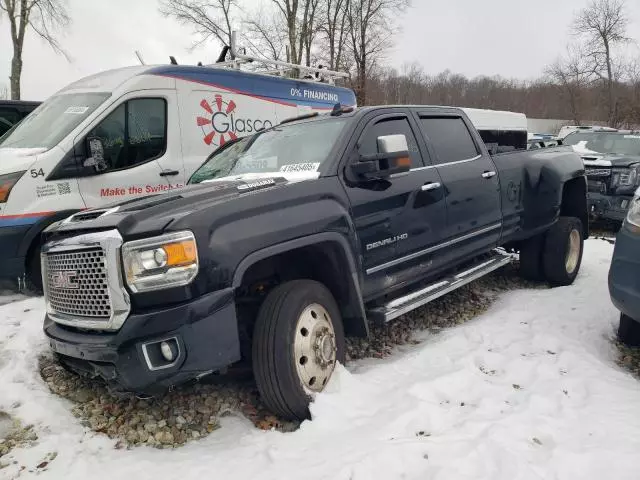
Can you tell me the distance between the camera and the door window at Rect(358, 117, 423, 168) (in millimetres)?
3680

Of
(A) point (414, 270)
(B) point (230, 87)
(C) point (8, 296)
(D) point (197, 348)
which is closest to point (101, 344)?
(D) point (197, 348)

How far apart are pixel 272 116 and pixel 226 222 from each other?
5438mm

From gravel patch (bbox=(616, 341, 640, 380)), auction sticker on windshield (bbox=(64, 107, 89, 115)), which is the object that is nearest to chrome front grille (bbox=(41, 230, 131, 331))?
auction sticker on windshield (bbox=(64, 107, 89, 115))

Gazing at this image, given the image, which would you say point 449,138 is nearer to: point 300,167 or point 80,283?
point 300,167

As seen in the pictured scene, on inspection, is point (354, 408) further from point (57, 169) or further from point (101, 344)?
point (57, 169)

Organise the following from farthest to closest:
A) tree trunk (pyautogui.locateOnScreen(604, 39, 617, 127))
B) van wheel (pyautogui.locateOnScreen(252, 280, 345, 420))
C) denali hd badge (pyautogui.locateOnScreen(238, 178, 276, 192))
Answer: tree trunk (pyautogui.locateOnScreen(604, 39, 617, 127)) < denali hd badge (pyautogui.locateOnScreen(238, 178, 276, 192)) < van wheel (pyautogui.locateOnScreen(252, 280, 345, 420))

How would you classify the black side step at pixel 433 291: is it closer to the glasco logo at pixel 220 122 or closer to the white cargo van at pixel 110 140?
the white cargo van at pixel 110 140

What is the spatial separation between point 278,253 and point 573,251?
166 inches

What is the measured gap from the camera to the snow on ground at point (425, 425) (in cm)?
244

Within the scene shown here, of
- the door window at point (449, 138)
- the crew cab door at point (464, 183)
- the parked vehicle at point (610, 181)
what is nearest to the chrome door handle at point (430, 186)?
the crew cab door at point (464, 183)

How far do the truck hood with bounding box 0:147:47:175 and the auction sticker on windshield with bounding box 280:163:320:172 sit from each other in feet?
9.71

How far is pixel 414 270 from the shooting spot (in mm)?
3824

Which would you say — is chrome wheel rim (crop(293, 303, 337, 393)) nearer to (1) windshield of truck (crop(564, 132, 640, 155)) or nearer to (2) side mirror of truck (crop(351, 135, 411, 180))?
(2) side mirror of truck (crop(351, 135, 411, 180))

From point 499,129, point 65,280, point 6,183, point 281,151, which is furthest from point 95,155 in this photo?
point 499,129
